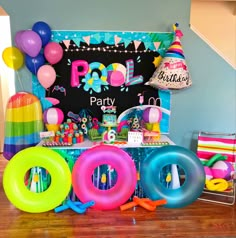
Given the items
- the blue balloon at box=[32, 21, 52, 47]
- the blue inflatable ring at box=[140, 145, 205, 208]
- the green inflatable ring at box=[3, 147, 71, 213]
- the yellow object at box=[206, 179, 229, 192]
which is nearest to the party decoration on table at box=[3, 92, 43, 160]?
the green inflatable ring at box=[3, 147, 71, 213]

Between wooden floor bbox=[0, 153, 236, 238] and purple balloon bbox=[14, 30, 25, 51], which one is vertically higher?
Answer: purple balloon bbox=[14, 30, 25, 51]

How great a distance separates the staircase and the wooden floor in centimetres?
247

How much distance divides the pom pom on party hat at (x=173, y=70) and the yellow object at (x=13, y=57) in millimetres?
1408

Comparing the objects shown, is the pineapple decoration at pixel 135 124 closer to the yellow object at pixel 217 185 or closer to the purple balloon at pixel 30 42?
the yellow object at pixel 217 185

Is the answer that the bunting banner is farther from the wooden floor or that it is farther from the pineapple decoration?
the wooden floor

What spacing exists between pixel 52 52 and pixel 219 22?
106 inches

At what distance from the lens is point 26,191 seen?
7.61 ft

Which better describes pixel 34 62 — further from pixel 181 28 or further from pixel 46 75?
pixel 181 28

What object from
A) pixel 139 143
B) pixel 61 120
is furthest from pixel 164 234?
pixel 61 120

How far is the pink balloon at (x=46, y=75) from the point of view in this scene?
8.37 ft

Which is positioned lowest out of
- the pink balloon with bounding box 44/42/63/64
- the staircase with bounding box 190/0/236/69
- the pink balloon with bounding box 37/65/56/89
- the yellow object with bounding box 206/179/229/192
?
the yellow object with bounding box 206/179/229/192

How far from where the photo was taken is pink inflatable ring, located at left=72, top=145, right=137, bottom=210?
235 centimetres

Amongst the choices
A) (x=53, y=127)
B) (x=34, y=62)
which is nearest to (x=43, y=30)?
(x=34, y=62)

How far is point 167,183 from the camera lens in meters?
2.61
